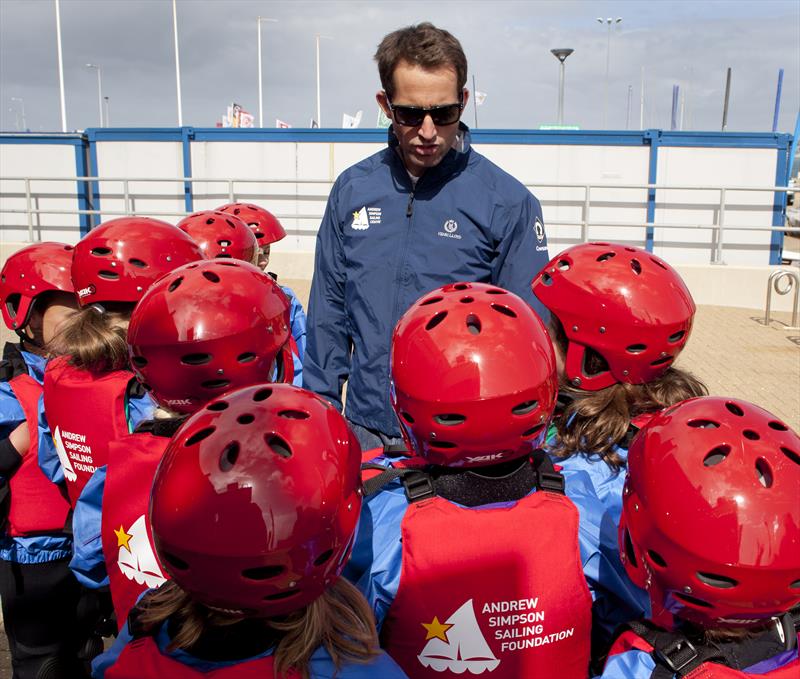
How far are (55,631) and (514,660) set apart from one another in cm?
214

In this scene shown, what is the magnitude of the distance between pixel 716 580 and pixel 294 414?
38.2 inches

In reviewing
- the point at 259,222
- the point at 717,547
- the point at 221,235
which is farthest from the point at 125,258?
the point at 259,222

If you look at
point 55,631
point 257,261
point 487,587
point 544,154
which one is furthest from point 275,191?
point 487,587

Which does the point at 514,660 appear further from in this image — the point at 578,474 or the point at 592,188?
the point at 592,188

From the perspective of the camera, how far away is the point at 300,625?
164 cm

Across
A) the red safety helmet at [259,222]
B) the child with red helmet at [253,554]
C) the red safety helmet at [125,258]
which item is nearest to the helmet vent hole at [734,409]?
the child with red helmet at [253,554]

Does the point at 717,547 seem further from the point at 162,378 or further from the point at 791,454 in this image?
the point at 162,378

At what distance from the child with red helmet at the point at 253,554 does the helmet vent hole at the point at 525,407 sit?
0.55 m

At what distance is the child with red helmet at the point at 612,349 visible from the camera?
2.50m

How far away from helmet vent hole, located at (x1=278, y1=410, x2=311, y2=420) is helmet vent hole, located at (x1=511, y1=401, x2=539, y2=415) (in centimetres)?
63

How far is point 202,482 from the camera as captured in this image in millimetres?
1526

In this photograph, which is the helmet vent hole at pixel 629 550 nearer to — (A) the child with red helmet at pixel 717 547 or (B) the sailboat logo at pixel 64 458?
(A) the child with red helmet at pixel 717 547

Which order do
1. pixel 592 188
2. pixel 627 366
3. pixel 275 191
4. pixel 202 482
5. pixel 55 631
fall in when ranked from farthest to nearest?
pixel 275 191
pixel 592 188
pixel 55 631
pixel 627 366
pixel 202 482

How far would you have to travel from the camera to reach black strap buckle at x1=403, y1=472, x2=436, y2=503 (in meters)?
2.02
